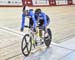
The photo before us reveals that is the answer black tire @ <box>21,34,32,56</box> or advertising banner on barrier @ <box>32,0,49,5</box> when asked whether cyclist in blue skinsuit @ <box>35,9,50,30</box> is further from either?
advertising banner on barrier @ <box>32,0,49,5</box>

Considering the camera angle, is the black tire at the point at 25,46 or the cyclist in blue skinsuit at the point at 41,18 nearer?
the black tire at the point at 25,46

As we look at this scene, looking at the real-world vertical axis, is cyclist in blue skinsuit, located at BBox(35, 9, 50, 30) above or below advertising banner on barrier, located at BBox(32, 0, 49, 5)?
above

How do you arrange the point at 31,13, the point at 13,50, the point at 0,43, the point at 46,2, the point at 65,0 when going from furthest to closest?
the point at 65,0, the point at 46,2, the point at 0,43, the point at 13,50, the point at 31,13

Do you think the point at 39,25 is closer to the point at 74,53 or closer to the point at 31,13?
the point at 31,13

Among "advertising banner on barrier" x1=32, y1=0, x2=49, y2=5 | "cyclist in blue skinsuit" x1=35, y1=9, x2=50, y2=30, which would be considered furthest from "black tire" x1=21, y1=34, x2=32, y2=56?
"advertising banner on barrier" x1=32, y1=0, x2=49, y2=5

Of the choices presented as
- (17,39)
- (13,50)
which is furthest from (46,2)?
(13,50)

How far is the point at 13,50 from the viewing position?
21.3 ft

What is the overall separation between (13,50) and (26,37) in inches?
28.8

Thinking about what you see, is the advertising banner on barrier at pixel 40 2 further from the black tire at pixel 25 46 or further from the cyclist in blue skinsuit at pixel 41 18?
the black tire at pixel 25 46

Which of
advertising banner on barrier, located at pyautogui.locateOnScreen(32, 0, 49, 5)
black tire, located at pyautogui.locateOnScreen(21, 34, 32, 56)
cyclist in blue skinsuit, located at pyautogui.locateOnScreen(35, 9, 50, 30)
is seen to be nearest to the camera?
black tire, located at pyautogui.locateOnScreen(21, 34, 32, 56)

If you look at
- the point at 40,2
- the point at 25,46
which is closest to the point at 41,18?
the point at 25,46

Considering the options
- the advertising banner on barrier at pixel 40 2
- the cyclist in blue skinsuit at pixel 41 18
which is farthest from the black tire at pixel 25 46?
the advertising banner on barrier at pixel 40 2

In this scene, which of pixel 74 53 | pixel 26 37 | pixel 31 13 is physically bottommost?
pixel 74 53

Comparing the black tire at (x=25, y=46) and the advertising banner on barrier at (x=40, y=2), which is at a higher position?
the advertising banner on barrier at (x=40, y=2)
